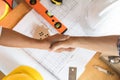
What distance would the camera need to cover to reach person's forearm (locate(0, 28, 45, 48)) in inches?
38.8

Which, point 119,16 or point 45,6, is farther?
point 45,6

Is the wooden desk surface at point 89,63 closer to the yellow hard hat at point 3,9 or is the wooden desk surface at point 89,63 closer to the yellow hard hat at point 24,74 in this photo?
the yellow hard hat at point 3,9

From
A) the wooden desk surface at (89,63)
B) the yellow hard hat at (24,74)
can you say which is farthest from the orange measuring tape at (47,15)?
the yellow hard hat at (24,74)

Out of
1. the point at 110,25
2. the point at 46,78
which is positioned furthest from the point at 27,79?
the point at 110,25

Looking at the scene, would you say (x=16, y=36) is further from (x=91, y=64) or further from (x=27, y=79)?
(x=91, y=64)

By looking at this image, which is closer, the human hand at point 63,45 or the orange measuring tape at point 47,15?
the human hand at point 63,45

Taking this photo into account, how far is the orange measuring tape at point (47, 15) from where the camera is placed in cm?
110

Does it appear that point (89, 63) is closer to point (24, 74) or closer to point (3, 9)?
point (24, 74)

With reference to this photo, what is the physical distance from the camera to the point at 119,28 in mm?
1027

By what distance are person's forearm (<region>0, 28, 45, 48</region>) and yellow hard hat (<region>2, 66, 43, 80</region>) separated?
96 millimetres

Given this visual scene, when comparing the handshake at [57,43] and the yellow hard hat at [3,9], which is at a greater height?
the yellow hard hat at [3,9]

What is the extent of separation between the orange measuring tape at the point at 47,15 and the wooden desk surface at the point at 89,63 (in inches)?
1.2

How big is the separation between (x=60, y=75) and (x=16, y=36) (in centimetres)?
24

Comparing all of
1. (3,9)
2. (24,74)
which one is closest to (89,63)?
(24,74)
